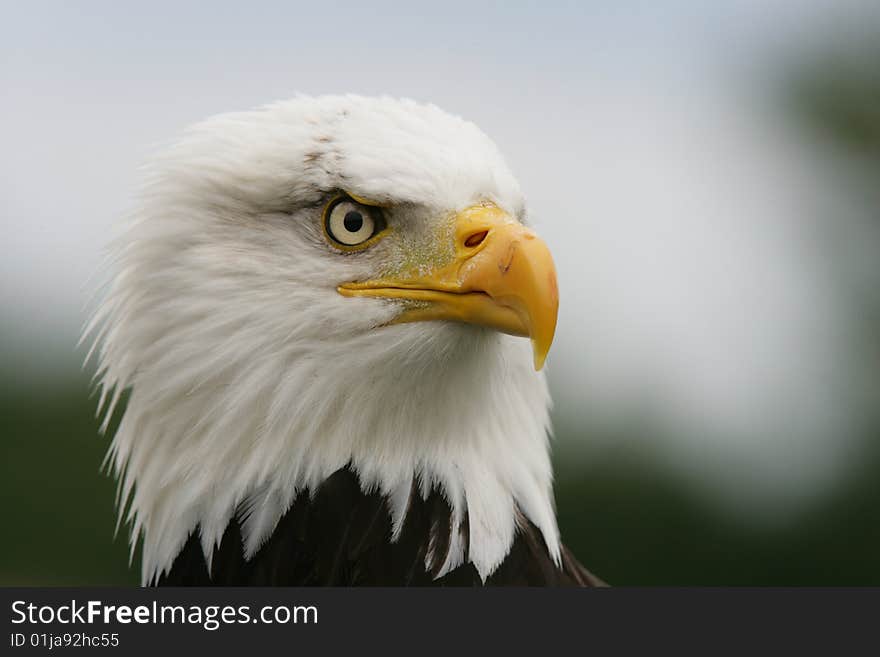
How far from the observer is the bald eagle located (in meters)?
2.75

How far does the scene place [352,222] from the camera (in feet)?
9.25

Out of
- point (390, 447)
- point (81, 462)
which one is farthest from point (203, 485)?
point (81, 462)

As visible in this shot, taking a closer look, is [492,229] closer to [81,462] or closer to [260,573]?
[260,573]

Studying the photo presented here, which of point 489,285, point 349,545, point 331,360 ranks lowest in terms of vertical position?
point 349,545

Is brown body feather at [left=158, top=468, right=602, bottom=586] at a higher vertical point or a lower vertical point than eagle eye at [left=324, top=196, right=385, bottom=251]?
lower

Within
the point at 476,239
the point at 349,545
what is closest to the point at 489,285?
the point at 476,239

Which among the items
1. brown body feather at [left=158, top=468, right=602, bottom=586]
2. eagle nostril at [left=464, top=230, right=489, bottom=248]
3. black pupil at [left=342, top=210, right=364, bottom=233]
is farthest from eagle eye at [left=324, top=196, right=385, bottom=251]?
brown body feather at [left=158, top=468, right=602, bottom=586]

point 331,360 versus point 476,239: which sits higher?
point 476,239

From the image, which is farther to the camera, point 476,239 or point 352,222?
point 352,222

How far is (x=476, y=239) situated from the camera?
8.89ft

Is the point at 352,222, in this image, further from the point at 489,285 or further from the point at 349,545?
the point at 349,545

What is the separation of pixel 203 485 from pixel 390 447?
465 mm

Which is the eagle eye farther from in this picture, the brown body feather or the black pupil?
the brown body feather

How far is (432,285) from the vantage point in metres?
2.75
